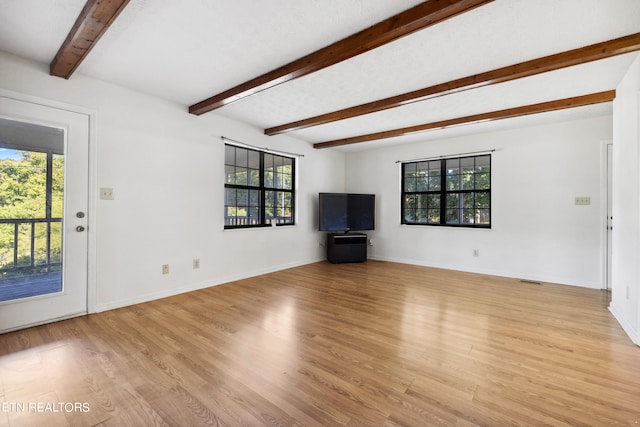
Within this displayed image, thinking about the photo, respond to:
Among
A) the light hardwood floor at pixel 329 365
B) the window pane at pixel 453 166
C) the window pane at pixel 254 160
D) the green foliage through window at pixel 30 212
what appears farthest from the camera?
the window pane at pixel 453 166

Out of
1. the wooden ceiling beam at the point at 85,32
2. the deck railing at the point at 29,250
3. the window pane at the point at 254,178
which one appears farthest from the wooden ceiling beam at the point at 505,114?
the deck railing at the point at 29,250

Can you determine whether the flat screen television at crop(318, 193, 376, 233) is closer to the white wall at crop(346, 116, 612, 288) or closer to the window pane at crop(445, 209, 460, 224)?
the white wall at crop(346, 116, 612, 288)

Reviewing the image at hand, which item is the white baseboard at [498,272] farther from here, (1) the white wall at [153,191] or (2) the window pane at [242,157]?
→ (2) the window pane at [242,157]

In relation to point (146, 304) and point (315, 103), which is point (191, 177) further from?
point (315, 103)

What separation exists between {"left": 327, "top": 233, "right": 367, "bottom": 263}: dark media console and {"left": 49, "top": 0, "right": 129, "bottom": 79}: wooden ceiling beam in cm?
443

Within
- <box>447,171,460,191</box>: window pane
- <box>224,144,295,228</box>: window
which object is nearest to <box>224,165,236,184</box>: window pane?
<box>224,144,295,228</box>: window

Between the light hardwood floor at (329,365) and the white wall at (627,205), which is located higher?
the white wall at (627,205)

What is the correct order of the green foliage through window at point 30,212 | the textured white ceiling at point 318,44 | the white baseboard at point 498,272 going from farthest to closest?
the white baseboard at point 498,272
the green foliage through window at point 30,212
the textured white ceiling at point 318,44

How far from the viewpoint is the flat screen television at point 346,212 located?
5598 millimetres

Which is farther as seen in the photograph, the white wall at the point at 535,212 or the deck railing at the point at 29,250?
the white wall at the point at 535,212

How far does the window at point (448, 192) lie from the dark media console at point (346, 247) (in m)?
1.00

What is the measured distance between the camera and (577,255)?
4.08m

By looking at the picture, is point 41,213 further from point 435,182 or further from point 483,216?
point 483,216

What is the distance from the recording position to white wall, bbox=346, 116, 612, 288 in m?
3.99
